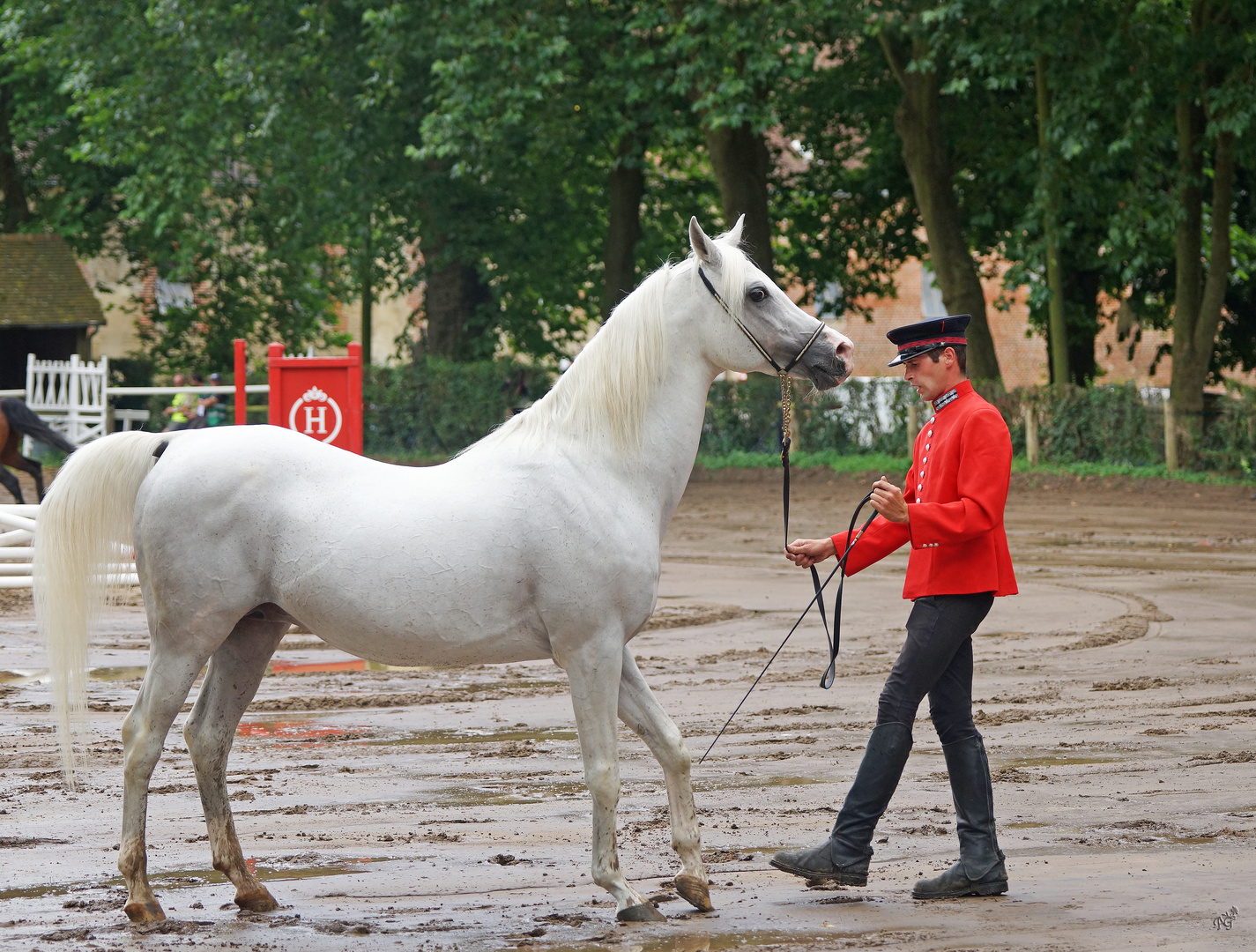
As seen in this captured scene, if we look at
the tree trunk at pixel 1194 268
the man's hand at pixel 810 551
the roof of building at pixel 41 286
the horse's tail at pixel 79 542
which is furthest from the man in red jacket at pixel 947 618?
the roof of building at pixel 41 286

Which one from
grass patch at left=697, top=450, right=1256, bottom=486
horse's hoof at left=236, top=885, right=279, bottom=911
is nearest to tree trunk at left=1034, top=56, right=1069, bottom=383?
grass patch at left=697, top=450, right=1256, bottom=486

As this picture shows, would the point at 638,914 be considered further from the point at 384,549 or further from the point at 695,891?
the point at 384,549

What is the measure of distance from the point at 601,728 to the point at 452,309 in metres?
29.2

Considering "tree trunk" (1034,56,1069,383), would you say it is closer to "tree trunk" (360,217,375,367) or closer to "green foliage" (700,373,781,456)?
"green foliage" (700,373,781,456)

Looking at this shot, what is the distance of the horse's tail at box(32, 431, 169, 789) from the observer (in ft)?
17.5

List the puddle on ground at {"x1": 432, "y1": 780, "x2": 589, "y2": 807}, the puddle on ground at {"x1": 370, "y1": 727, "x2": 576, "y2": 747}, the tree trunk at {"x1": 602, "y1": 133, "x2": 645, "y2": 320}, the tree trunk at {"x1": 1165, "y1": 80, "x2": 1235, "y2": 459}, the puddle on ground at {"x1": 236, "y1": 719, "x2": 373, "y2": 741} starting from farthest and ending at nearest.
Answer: the tree trunk at {"x1": 602, "y1": 133, "x2": 645, "y2": 320}
the tree trunk at {"x1": 1165, "y1": 80, "x2": 1235, "y2": 459}
the puddle on ground at {"x1": 236, "y1": 719, "x2": 373, "y2": 741}
the puddle on ground at {"x1": 370, "y1": 727, "x2": 576, "y2": 747}
the puddle on ground at {"x1": 432, "y1": 780, "x2": 589, "y2": 807}

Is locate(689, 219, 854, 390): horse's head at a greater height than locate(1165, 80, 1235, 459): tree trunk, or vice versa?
locate(1165, 80, 1235, 459): tree trunk

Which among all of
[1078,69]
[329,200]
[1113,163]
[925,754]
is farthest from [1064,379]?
[925,754]

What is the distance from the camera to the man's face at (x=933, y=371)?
546 cm

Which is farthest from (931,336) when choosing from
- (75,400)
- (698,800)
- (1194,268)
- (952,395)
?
(75,400)

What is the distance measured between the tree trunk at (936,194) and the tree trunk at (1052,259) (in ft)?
3.71

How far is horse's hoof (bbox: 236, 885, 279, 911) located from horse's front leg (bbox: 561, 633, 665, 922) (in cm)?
111

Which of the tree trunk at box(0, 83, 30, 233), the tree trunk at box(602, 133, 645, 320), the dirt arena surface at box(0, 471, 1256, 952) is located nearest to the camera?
the dirt arena surface at box(0, 471, 1256, 952)

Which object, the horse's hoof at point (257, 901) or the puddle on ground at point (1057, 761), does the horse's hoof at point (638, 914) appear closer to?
the horse's hoof at point (257, 901)
